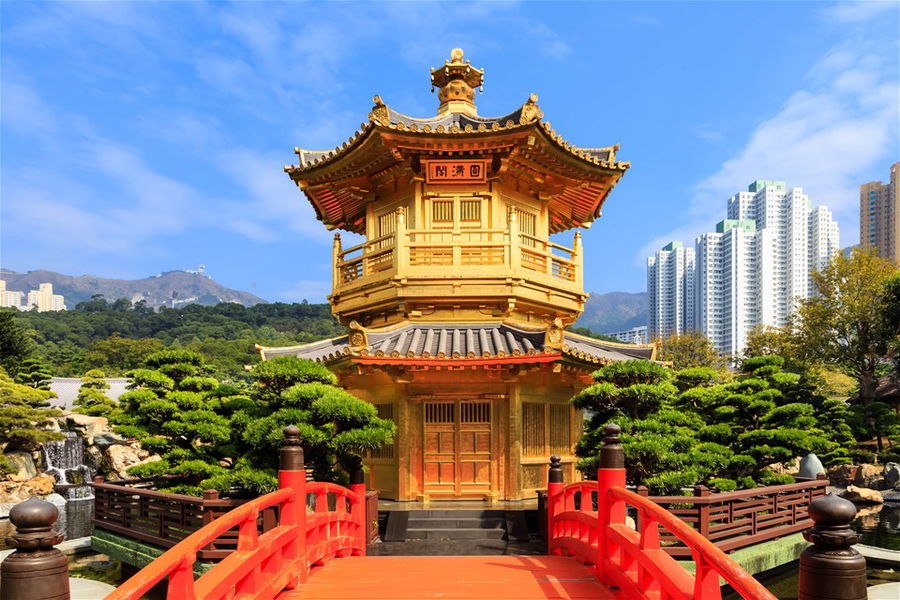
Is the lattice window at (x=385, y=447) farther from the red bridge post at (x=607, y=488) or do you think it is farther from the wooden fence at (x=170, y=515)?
the red bridge post at (x=607, y=488)

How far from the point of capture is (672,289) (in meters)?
113

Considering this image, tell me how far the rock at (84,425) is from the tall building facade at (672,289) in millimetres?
87014

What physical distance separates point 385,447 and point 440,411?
144 centimetres

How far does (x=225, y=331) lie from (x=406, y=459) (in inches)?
3847

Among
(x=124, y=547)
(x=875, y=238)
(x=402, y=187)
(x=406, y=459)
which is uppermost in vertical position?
(x=875, y=238)

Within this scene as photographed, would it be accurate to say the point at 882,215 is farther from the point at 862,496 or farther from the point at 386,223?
the point at 386,223

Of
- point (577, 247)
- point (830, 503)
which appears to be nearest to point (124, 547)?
point (577, 247)

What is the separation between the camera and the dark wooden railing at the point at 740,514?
30.6ft

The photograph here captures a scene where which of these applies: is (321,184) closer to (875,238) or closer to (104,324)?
Result: (875,238)

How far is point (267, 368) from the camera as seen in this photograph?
1033cm

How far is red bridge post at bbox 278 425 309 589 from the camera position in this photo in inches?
250

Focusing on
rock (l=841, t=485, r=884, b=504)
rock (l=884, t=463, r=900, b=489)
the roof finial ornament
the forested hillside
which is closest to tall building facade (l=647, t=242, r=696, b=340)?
the forested hillside

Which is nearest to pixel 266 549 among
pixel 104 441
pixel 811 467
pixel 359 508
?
pixel 359 508

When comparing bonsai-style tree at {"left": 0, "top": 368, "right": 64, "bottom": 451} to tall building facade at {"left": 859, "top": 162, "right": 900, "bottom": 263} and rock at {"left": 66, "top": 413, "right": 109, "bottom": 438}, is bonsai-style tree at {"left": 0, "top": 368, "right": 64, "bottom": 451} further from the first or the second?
tall building facade at {"left": 859, "top": 162, "right": 900, "bottom": 263}
